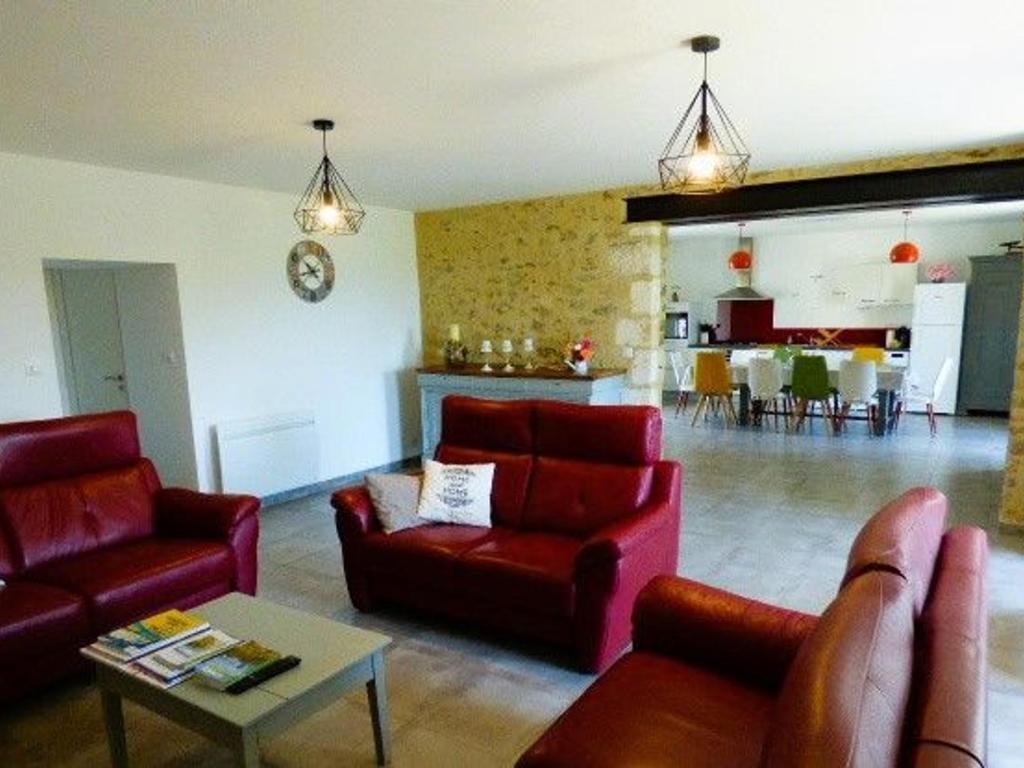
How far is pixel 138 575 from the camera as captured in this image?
2.74 metres

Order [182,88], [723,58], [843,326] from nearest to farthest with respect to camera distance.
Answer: [723,58] < [182,88] < [843,326]

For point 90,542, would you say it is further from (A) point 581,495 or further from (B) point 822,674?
(B) point 822,674

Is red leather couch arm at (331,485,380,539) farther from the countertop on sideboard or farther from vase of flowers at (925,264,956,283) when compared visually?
vase of flowers at (925,264,956,283)

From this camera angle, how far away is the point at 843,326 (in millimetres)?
9203

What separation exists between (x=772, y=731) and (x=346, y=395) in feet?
16.6

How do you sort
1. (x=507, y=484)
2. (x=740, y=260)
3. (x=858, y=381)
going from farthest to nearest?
(x=740, y=260) < (x=858, y=381) < (x=507, y=484)

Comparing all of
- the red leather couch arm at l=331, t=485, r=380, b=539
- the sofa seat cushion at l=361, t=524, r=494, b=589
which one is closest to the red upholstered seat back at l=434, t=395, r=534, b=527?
the sofa seat cushion at l=361, t=524, r=494, b=589

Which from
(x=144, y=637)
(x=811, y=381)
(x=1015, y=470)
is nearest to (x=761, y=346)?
(x=811, y=381)

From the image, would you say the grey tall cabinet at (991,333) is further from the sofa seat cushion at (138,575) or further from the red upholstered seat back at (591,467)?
the sofa seat cushion at (138,575)

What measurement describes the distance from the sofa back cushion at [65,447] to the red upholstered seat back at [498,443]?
1.62m

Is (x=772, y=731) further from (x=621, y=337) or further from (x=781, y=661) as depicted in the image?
(x=621, y=337)

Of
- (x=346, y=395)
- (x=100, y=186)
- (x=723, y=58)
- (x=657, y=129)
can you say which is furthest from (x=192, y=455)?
(x=723, y=58)

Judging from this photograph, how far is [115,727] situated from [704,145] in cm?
274

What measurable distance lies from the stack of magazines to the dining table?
22.2 feet
